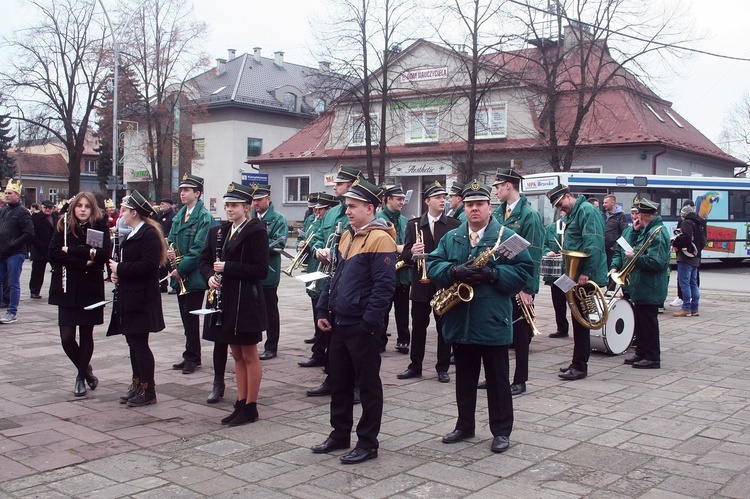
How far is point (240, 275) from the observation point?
612cm

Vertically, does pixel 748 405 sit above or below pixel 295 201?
below

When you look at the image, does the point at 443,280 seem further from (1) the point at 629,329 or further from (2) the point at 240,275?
(1) the point at 629,329

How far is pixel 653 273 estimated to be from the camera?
28.0ft

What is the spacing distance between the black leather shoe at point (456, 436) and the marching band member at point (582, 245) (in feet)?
8.27

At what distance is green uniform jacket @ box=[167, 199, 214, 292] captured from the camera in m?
8.17

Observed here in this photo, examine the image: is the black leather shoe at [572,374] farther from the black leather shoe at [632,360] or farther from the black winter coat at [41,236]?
the black winter coat at [41,236]

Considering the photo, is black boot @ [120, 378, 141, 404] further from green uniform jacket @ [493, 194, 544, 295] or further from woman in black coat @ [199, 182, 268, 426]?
green uniform jacket @ [493, 194, 544, 295]

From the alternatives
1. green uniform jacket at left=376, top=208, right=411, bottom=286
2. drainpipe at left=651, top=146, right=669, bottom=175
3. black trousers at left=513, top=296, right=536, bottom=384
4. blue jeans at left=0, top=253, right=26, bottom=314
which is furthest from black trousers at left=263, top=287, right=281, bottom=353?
drainpipe at left=651, top=146, right=669, bottom=175

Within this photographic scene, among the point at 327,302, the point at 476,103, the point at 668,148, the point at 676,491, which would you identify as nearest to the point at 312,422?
the point at 327,302

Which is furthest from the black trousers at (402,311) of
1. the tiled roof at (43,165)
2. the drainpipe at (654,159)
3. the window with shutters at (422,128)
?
the tiled roof at (43,165)

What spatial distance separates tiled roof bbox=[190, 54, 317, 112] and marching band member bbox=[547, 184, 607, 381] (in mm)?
40463

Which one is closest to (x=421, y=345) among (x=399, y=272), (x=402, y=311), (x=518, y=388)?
(x=518, y=388)

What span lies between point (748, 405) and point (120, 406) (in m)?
5.65

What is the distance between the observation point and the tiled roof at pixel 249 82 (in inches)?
1955
